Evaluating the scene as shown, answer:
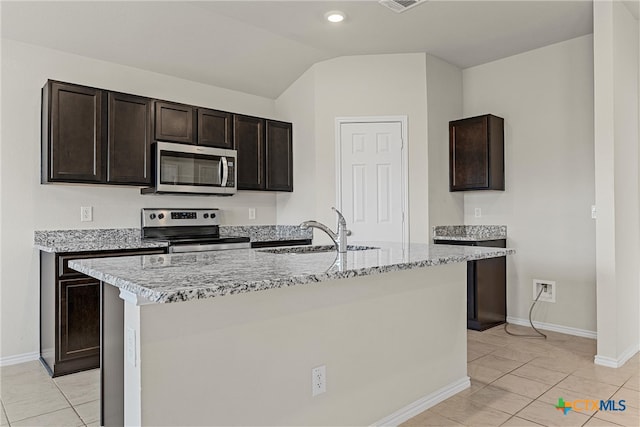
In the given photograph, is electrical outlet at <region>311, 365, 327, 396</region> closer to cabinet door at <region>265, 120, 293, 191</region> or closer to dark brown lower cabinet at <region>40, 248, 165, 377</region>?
dark brown lower cabinet at <region>40, 248, 165, 377</region>

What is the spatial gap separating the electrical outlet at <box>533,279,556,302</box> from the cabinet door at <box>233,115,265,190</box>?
9.23 ft

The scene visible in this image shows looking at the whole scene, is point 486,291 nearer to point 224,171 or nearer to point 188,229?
point 224,171

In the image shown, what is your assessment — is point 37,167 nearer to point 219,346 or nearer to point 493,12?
point 219,346

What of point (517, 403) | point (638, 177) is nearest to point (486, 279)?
point (638, 177)

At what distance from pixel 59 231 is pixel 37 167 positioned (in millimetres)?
513

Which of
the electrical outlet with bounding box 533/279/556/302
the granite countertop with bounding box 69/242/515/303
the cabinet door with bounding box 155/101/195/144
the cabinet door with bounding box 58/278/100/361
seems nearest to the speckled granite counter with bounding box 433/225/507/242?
the electrical outlet with bounding box 533/279/556/302

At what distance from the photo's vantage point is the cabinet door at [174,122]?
3666 mm

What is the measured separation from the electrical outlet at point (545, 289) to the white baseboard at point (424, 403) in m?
1.86

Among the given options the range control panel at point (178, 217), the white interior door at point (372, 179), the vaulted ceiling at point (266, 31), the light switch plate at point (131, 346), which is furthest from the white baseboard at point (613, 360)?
the range control panel at point (178, 217)

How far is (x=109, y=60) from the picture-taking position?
365 centimetres

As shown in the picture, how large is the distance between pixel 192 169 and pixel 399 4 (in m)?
2.16

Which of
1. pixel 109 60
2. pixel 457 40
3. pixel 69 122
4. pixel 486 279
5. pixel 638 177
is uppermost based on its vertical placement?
pixel 457 40

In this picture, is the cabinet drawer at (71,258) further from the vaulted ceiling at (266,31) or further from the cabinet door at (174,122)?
the vaulted ceiling at (266,31)

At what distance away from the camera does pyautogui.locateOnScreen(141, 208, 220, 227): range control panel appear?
12.6 feet
